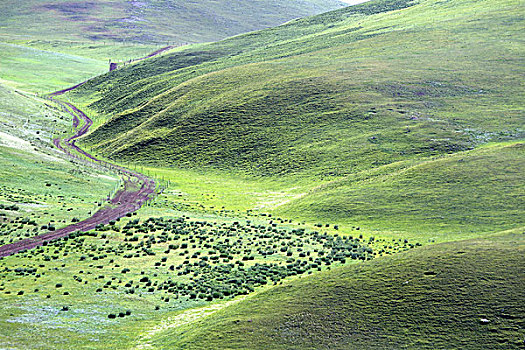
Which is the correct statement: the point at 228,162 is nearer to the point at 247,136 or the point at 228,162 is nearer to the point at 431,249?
the point at 247,136

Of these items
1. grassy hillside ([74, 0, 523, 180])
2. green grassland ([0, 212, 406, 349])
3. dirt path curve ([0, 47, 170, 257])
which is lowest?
green grassland ([0, 212, 406, 349])

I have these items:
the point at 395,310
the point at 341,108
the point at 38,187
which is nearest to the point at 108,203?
the point at 38,187

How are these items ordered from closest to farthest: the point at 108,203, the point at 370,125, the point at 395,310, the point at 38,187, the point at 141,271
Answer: the point at 395,310 → the point at 141,271 → the point at 108,203 → the point at 38,187 → the point at 370,125

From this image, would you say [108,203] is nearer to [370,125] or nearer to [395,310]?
[395,310]

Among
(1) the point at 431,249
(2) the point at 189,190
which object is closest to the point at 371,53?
(2) the point at 189,190

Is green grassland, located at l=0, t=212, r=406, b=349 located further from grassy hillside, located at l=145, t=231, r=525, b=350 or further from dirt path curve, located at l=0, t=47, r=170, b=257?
grassy hillside, located at l=145, t=231, r=525, b=350

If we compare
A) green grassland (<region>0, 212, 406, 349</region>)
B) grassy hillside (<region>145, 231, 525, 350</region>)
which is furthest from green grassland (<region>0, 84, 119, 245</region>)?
grassy hillside (<region>145, 231, 525, 350</region>)
